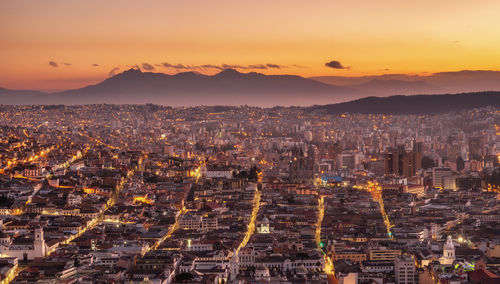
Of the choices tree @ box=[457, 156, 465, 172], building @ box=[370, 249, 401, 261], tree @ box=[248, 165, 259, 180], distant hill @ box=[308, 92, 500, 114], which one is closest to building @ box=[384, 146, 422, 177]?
tree @ box=[457, 156, 465, 172]

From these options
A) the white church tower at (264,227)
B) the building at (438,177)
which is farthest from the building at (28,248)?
the building at (438,177)

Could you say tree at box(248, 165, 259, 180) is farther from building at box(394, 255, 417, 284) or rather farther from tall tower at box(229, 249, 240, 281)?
building at box(394, 255, 417, 284)

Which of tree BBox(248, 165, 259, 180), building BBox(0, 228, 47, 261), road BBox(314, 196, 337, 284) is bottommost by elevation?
road BBox(314, 196, 337, 284)

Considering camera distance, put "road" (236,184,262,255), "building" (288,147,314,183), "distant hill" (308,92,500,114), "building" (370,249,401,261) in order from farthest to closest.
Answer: "distant hill" (308,92,500,114), "building" (288,147,314,183), "road" (236,184,262,255), "building" (370,249,401,261)

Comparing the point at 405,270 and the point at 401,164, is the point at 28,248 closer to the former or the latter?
the point at 405,270

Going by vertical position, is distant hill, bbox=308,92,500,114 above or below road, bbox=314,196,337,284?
above

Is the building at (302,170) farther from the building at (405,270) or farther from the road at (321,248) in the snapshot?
the building at (405,270)

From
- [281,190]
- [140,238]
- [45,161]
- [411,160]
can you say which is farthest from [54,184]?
[411,160]
